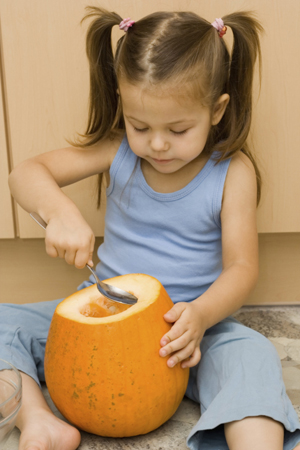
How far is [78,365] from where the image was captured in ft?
2.15

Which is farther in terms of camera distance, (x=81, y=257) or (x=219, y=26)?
(x=219, y=26)

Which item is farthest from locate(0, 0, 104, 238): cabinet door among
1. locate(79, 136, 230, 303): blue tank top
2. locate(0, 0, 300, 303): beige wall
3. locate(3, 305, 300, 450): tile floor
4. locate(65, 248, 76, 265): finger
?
locate(3, 305, 300, 450): tile floor

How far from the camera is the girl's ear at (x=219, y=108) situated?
0.81 metres

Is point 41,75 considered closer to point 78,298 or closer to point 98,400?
point 78,298

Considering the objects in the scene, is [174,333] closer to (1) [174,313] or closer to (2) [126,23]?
(1) [174,313]

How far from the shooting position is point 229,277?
2.64 feet

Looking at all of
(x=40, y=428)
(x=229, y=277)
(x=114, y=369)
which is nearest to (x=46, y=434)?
(x=40, y=428)

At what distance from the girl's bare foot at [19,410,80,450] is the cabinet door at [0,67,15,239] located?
455mm

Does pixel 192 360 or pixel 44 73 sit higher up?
pixel 44 73

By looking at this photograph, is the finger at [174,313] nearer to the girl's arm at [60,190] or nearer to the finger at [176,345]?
the finger at [176,345]

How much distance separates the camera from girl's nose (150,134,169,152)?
751 millimetres

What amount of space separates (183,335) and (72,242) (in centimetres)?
20

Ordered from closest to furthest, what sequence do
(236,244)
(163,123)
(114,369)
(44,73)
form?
(114,369) → (163,123) → (236,244) → (44,73)

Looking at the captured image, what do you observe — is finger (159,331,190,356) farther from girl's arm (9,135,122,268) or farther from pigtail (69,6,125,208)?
pigtail (69,6,125,208)
